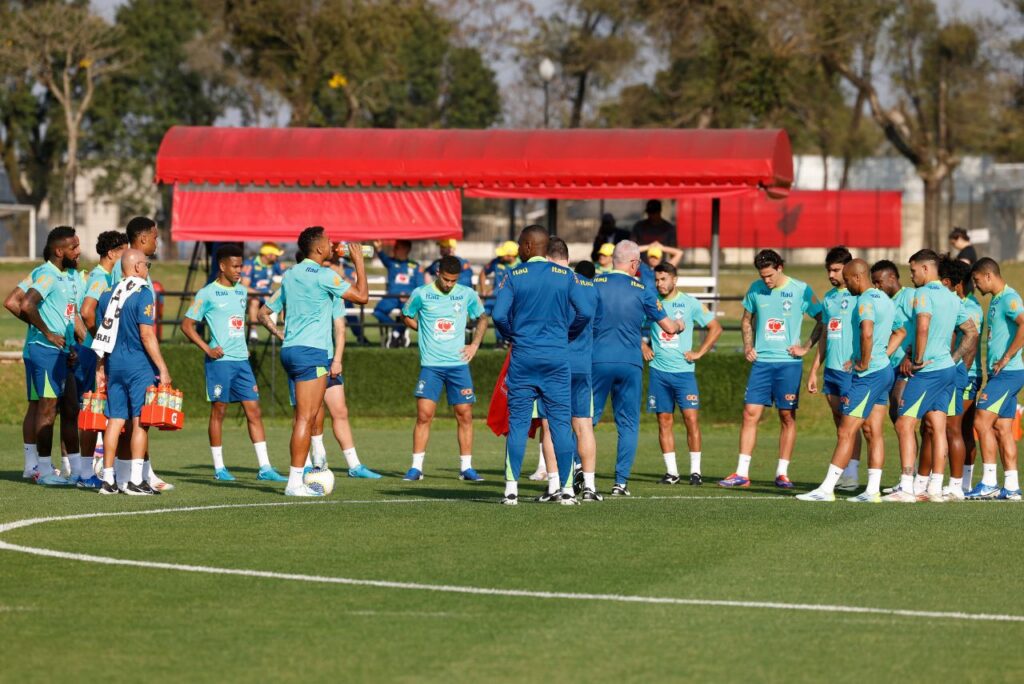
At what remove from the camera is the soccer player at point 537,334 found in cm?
1217

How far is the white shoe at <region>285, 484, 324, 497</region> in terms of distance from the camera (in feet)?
44.0

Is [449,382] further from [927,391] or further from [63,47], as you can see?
[63,47]

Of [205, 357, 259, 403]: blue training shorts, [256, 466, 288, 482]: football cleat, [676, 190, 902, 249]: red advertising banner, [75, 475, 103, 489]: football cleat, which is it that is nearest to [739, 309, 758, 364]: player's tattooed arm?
[256, 466, 288, 482]: football cleat

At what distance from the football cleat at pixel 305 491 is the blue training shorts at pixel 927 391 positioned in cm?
475

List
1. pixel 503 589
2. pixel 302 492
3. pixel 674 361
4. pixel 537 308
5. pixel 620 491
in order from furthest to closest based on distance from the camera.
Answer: pixel 674 361, pixel 620 491, pixel 302 492, pixel 537 308, pixel 503 589

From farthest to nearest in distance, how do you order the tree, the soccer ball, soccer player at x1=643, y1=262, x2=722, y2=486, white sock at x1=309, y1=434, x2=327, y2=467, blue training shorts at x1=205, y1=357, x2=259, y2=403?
the tree < soccer player at x1=643, y1=262, x2=722, y2=486 < blue training shorts at x1=205, y1=357, x2=259, y2=403 < white sock at x1=309, y1=434, x2=327, y2=467 < the soccer ball

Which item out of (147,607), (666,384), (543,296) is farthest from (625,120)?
(147,607)

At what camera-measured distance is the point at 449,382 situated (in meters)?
15.9

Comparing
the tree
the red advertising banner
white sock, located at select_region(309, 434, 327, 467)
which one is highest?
the tree

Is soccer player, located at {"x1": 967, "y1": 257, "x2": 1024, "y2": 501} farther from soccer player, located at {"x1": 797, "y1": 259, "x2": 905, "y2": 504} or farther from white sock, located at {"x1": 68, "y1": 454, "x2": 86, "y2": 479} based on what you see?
white sock, located at {"x1": 68, "y1": 454, "x2": 86, "y2": 479}

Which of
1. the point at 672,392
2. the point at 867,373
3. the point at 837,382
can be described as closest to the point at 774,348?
the point at 672,392

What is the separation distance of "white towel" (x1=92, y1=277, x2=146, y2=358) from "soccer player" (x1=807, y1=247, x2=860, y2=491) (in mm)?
5464

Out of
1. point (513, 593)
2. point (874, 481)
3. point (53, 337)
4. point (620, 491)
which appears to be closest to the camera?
point (513, 593)

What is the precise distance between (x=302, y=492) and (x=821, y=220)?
1953 inches
